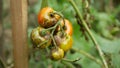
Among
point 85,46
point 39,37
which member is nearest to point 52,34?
point 39,37

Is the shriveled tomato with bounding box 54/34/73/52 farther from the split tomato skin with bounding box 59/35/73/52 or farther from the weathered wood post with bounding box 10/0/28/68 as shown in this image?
the weathered wood post with bounding box 10/0/28/68

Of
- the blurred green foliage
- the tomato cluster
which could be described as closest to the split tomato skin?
the tomato cluster

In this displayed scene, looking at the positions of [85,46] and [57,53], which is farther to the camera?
[85,46]

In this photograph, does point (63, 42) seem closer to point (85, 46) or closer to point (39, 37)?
point (39, 37)

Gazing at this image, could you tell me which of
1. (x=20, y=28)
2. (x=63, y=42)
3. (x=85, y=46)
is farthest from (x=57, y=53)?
(x=85, y=46)

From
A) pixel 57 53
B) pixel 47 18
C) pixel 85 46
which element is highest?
pixel 47 18

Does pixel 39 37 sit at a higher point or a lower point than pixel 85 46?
higher

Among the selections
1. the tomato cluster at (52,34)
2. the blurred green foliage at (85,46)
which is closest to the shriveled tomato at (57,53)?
the tomato cluster at (52,34)

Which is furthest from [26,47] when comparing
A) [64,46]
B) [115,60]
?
[115,60]
